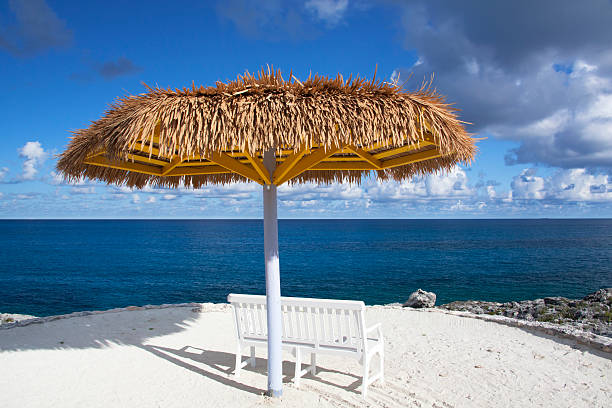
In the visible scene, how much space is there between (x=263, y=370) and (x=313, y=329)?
89cm

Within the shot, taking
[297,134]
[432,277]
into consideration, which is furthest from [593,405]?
[432,277]

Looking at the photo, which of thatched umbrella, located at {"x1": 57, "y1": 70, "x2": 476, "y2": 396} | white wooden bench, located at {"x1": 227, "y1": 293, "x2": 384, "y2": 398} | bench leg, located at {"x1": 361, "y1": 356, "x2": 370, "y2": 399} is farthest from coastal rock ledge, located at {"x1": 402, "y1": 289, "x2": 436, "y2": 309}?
thatched umbrella, located at {"x1": 57, "y1": 70, "x2": 476, "y2": 396}

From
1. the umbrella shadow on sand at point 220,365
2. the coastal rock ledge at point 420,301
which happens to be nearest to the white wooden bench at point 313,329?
the umbrella shadow on sand at point 220,365

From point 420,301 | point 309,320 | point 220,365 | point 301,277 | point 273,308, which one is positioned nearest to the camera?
point 273,308

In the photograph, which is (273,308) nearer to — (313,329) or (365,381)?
(313,329)

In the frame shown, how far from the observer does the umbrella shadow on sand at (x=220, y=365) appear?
4.14m

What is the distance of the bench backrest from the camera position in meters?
3.85

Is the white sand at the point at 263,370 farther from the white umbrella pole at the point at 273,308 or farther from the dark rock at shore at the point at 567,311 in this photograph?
the dark rock at shore at the point at 567,311

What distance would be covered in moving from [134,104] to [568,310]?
437 inches

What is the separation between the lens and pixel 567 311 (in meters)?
10.3

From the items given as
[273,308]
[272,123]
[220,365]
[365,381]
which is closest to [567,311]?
[365,381]

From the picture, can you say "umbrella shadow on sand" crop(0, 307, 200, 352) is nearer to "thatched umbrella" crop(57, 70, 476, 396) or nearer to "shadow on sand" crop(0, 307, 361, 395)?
"shadow on sand" crop(0, 307, 361, 395)

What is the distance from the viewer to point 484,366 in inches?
184

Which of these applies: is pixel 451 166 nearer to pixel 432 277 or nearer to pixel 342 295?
pixel 342 295
